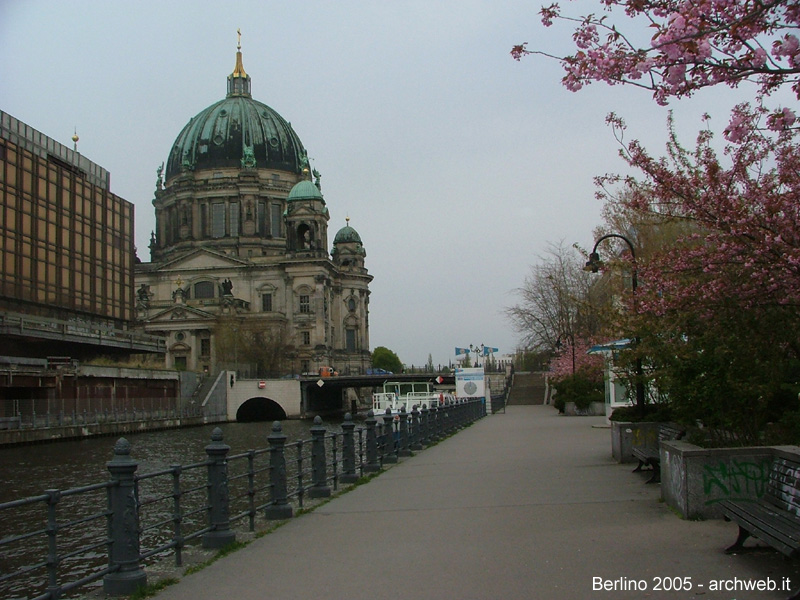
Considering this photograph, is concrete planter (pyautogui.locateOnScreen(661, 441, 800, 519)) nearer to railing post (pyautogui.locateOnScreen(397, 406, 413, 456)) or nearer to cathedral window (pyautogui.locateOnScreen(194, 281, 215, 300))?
railing post (pyautogui.locateOnScreen(397, 406, 413, 456))

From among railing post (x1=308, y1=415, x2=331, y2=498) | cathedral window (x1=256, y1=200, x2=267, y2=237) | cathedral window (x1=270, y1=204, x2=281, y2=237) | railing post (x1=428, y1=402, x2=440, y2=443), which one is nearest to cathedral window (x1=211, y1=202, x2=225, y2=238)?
cathedral window (x1=256, y1=200, x2=267, y2=237)

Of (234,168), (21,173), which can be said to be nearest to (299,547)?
(21,173)

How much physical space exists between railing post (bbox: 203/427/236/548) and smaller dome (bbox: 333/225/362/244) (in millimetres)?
127831

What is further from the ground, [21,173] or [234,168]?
[234,168]

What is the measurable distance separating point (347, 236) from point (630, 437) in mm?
120703

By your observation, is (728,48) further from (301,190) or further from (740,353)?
(301,190)

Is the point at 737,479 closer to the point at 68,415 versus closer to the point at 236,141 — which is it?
the point at 68,415

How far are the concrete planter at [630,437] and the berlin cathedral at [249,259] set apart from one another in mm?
90611

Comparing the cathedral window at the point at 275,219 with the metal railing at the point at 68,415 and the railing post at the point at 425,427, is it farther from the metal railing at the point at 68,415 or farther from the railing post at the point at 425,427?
the railing post at the point at 425,427

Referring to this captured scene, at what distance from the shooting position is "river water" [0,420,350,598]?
14894 mm

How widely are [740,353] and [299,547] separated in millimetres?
6068

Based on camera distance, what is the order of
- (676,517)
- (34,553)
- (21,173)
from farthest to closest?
(21,173) → (34,553) → (676,517)

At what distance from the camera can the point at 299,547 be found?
10852mm

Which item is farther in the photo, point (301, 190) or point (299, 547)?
point (301, 190)
